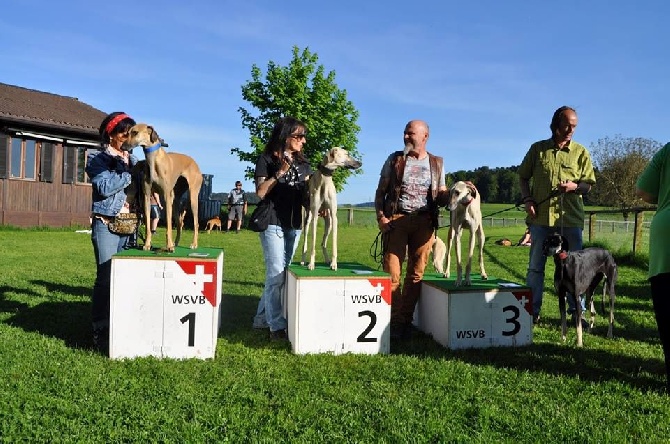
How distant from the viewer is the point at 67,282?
8.34 meters

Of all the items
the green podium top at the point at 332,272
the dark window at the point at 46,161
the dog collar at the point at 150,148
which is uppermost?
Result: the dark window at the point at 46,161

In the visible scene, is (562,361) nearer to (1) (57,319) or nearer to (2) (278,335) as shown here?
(2) (278,335)

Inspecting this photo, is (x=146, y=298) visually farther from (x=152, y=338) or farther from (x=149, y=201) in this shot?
(x=149, y=201)

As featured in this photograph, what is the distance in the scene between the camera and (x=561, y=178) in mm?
5781

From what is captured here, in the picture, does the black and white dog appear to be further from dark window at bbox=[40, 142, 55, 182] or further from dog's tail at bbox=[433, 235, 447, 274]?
dark window at bbox=[40, 142, 55, 182]

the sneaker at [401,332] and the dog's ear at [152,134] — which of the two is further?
the sneaker at [401,332]

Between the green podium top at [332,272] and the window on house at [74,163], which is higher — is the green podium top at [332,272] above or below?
below

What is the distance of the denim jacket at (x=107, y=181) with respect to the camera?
477cm

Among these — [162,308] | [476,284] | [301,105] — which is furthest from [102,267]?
[301,105]

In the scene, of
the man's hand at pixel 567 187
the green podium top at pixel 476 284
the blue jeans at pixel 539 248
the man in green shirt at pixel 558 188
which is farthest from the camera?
the blue jeans at pixel 539 248

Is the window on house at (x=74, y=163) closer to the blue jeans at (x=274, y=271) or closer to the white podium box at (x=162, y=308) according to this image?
the blue jeans at (x=274, y=271)

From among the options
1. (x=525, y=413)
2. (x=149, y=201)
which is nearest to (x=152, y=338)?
(x=149, y=201)

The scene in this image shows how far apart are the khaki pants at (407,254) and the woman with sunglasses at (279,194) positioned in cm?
100

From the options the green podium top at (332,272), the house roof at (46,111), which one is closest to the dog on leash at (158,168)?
the green podium top at (332,272)
